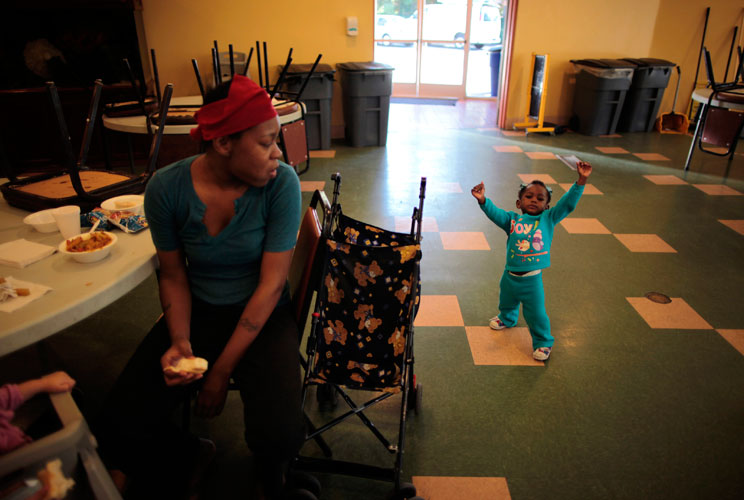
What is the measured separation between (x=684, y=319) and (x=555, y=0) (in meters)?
5.48

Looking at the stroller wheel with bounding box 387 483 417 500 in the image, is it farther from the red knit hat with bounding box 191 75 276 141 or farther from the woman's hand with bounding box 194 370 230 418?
the red knit hat with bounding box 191 75 276 141

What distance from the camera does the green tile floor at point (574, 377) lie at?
1.78 m

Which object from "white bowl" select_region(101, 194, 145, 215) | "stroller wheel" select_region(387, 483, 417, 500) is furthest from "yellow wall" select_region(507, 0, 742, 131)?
"stroller wheel" select_region(387, 483, 417, 500)

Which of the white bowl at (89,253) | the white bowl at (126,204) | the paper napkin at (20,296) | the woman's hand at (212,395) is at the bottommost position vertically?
the woman's hand at (212,395)

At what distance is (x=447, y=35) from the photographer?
29.9ft

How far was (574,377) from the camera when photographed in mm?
2250

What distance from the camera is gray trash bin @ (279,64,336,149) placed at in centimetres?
563

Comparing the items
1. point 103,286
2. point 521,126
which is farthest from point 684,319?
point 521,126

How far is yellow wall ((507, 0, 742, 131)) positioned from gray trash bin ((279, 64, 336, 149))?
9.21 feet

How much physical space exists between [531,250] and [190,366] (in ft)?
5.15

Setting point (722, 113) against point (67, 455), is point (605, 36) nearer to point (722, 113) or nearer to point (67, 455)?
point (722, 113)

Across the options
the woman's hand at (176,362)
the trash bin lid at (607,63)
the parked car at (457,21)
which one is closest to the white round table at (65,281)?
the woman's hand at (176,362)

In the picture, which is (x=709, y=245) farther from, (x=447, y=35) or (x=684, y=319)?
(x=447, y=35)

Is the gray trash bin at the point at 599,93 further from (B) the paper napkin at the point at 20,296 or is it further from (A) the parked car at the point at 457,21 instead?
(B) the paper napkin at the point at 20,296
